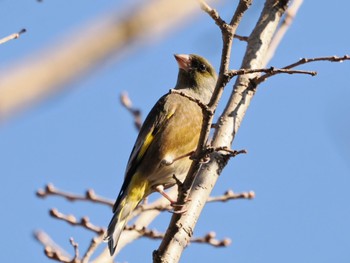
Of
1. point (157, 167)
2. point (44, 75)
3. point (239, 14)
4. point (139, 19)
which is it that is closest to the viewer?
point (44, 75)

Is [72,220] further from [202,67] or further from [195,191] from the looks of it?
[202,67]

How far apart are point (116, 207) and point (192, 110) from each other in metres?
1.07

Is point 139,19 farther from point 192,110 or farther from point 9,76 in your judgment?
point 192,110

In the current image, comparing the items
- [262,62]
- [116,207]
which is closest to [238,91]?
[262,62]

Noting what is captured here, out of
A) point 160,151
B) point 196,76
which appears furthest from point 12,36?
point 196,76

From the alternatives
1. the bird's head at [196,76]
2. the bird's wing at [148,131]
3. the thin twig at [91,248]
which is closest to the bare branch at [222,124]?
the thin twig at [91,248]

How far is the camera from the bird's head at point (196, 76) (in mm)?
5781

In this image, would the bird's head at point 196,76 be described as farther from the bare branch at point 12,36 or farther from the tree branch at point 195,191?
the bare branch at point 12,36

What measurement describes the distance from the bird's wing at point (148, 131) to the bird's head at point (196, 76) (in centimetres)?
52

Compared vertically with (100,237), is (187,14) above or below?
below

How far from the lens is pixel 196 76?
19.1ft

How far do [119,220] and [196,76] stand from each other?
1885mm

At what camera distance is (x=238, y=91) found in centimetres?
442

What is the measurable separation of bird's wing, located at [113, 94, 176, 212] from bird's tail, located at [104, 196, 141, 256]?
0.35m
